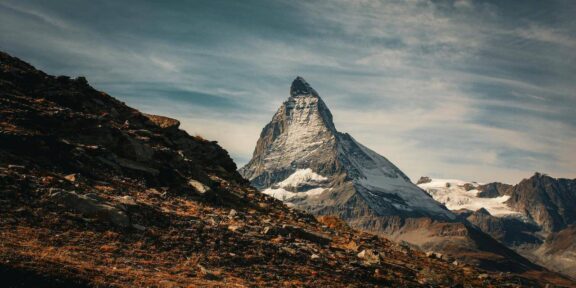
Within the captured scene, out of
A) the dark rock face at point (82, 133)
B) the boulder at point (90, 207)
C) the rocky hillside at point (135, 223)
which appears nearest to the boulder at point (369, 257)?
the rocky hillside at point (135, 223)

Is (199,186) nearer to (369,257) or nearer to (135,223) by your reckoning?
(135,223)

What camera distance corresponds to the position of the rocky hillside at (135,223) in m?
21.0

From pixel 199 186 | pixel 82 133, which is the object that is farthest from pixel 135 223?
pixel 82 133

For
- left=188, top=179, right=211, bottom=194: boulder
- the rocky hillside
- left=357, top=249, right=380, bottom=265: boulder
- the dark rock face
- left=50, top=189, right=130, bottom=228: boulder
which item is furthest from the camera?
left=188, top=179, right=211, bottom=194: boulder

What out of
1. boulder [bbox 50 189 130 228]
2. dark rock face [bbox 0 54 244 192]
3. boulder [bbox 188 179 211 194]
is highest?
dark rock face [bbox 0 54 244 192]

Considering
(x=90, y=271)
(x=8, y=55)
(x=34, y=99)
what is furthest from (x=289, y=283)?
(x=8, y=55)

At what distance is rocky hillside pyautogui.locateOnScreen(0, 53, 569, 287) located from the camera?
2100 centimetres

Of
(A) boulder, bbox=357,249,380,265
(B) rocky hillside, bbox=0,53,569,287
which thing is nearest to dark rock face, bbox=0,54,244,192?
(B) rocky hillside, bbox=0,53,569,287

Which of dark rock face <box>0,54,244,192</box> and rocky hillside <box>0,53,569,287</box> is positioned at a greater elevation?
dark rock face <box>0,54,244,192</box>

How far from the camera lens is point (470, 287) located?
32.0m

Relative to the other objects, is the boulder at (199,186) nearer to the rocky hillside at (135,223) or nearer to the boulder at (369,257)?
the rocky hillside at (135,223)

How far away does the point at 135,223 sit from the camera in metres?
25.6

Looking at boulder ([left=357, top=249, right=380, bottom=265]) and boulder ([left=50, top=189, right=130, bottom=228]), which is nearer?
boulder ([left=50, top=189, right=130, bottom=228])

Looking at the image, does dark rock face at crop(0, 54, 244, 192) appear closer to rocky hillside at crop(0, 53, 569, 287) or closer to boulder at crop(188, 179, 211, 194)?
rocky hillside at crop(0, 53, 569, 287)
